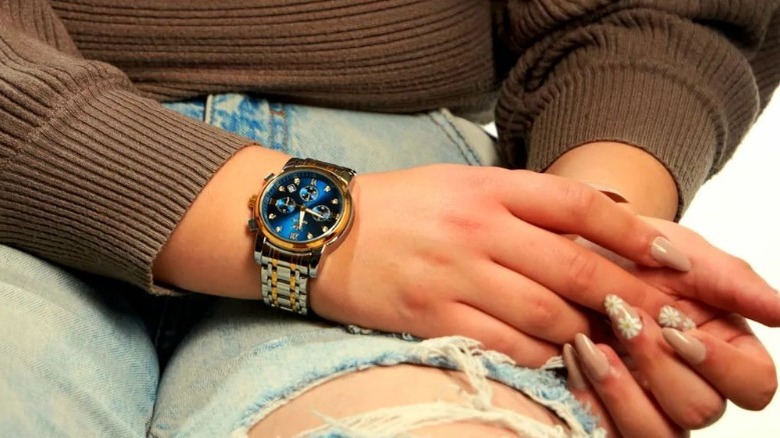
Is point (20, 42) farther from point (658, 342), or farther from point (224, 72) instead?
point (658, 342)

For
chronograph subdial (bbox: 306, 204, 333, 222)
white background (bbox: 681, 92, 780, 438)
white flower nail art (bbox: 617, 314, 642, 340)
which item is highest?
chronograph subdial (bbox: 306, 204, 333, 222)

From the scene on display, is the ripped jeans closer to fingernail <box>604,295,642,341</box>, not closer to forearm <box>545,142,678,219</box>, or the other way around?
fingernail <box>604,295,642,341</box>

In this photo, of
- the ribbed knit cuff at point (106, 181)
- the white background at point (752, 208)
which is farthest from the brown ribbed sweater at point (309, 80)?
the white background at point (752, 208)

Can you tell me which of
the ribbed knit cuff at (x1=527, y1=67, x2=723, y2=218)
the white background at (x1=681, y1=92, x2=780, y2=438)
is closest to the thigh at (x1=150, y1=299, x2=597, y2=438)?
the ribbed knit cuff at (x1=527, y1=67, x2=723, y2=218)

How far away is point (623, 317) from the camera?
461 millimetres

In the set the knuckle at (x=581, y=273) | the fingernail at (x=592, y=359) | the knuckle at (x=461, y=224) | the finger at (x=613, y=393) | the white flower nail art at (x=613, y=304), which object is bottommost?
the finger at (x=613, y=393)

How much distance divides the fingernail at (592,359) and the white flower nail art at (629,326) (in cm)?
2

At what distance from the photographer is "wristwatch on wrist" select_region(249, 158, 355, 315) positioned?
47 centimetres

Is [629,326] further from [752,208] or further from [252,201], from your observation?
[752,208]

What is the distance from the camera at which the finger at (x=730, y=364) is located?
455mm

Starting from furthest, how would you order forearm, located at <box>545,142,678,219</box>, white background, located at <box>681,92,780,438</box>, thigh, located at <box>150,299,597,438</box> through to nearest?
white background, located at <box>681,92,780,438</box>, forearm, located at <box>545,142,678,219</box>, thigh, located at <box>150,299,597,438</box>

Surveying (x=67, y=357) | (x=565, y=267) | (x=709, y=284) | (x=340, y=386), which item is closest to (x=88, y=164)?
(x=67, y=357)

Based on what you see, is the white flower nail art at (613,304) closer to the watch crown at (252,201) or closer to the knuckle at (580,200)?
the knuckle at (580,200)

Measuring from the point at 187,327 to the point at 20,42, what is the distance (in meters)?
0.26
